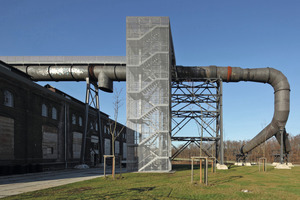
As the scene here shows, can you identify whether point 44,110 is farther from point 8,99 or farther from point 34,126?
point 8,99

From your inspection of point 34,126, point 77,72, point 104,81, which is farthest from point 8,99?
point 104,81

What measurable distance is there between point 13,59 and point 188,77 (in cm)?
1938

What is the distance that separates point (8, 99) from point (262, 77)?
25.2m

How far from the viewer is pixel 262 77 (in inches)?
1004

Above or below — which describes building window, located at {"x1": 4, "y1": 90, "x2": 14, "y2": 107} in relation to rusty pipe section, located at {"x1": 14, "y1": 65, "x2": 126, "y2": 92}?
below

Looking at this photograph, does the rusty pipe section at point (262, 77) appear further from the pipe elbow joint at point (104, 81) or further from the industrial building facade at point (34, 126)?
the industrial building facade at point (34, 126)

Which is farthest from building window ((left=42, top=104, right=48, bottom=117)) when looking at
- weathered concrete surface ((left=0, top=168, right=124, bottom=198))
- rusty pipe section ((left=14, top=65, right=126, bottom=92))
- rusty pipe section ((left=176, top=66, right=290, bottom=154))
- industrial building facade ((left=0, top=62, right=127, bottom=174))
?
rusty pipe section ((left=176, top=66, right=290, bottom=154))

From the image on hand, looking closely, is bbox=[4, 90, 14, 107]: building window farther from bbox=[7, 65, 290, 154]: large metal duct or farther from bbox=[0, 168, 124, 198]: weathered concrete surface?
bbox=[0, 168, 124, 198]: weathered concrete surface

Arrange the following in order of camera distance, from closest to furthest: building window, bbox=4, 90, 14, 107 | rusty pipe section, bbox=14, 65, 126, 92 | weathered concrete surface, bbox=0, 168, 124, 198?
1. weathered concrete surface, bbox=0, 168, 124, 198
2. building window, bbox=4, 90, 14, 107
3. rusty pipe section, bbox=14, 65, 126, 92

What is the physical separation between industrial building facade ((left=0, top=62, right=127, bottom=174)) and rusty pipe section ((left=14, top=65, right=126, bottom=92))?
3.74 ft

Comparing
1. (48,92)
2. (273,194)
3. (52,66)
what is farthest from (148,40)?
(273,194)

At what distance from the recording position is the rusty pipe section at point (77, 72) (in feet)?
82.6

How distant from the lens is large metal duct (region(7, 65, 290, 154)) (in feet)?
82.7

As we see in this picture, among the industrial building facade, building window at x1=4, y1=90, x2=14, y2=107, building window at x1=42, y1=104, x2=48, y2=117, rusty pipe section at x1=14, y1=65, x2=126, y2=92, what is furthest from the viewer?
building window at x1=42, y1=104, x2=48, y2=117
